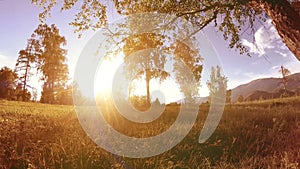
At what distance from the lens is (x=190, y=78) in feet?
118

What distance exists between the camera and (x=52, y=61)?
49438 mm

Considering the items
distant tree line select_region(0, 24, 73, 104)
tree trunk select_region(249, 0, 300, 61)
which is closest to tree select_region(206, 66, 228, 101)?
distant tree line select_region(0, 24, 73, 104)

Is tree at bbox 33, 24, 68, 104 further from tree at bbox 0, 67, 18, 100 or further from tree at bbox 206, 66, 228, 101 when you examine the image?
tree at bbox 206, 66, 228, 101

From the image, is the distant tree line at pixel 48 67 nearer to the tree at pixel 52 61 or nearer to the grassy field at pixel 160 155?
the tree at pixel 52 61

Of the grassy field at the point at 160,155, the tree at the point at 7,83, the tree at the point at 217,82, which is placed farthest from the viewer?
the tree at the point at 217,82

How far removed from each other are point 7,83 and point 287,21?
44809 mm

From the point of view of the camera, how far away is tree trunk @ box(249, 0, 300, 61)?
6426 mm

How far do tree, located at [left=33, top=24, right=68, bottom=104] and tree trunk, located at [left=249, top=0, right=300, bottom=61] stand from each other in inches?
1773

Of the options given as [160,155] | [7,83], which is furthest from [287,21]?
[7,83]

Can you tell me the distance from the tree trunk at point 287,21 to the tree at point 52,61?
148 feet

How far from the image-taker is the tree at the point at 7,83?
4216 centimetres

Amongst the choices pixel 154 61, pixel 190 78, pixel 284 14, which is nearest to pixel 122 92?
pixel 154 61

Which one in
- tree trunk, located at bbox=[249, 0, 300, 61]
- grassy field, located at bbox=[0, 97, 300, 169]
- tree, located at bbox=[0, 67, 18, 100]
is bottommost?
grassy field, located at bbox=[0, 97, 300, 169]

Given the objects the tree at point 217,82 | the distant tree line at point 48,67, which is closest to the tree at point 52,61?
the distant tree line at point 48,67
